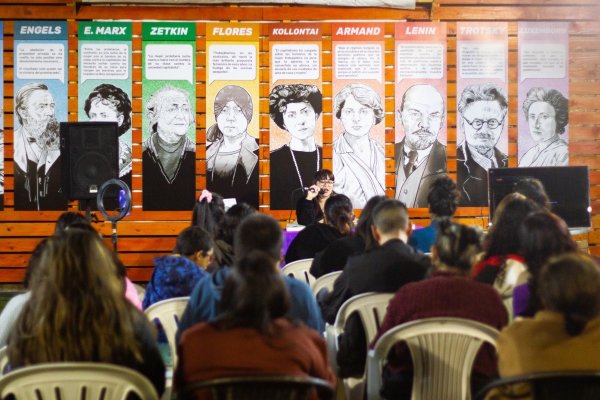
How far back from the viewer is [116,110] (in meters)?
8.88

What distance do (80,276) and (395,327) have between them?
3.61ft

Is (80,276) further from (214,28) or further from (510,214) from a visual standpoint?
(214,28)

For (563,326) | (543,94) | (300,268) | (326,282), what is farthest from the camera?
(543,94)

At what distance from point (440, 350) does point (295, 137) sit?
6.26 m

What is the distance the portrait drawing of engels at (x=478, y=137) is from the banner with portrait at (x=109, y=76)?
147 inches

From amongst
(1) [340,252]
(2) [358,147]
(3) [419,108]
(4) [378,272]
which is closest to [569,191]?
(3) [419,108]

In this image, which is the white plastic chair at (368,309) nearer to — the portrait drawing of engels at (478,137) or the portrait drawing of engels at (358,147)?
the portrait drawing of engels at (358,147)

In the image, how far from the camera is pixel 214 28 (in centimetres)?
893

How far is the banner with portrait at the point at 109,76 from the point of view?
8.85m

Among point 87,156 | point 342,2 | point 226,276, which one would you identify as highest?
point 342,2

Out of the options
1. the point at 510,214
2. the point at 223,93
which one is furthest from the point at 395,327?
the point at 223,93

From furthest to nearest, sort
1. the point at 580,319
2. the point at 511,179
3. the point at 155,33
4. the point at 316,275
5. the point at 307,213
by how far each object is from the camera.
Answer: the point at 155,33 → the point at 307,213 → the point at 511,179 → the point at 316,275 → the point at 580,319

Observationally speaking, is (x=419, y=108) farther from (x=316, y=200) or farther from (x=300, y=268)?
(x=300, y=268)

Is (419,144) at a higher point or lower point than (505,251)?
higher
